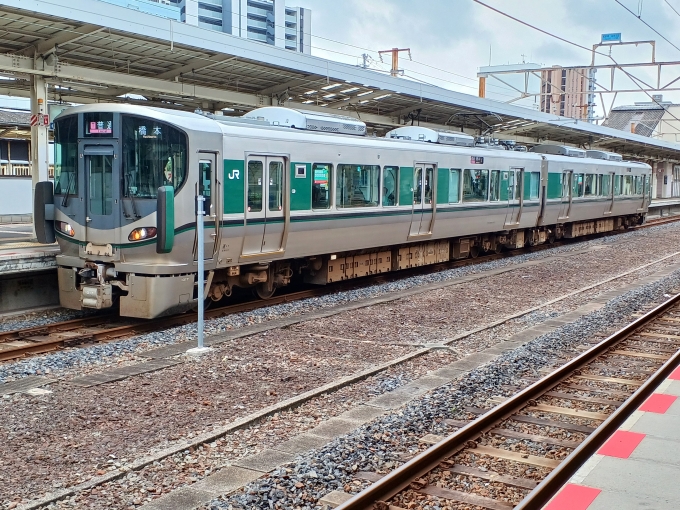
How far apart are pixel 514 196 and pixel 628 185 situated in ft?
38.4

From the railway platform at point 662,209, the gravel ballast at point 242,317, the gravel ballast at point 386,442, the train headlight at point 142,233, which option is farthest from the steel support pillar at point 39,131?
the railway platform at point 662,209

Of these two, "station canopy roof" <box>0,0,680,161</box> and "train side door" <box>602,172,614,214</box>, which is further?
"train side door" <box>602,172,614,214</box>

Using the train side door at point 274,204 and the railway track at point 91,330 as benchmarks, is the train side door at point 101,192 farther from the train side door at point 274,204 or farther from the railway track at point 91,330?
the train side door at point 274,204

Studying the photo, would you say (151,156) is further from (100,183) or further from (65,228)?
(65,228)

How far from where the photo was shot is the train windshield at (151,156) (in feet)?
33.6

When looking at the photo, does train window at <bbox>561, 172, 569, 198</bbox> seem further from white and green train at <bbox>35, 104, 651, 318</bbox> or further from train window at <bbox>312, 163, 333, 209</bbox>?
train window at <bbox>312, 163, 333, 209</bbox>

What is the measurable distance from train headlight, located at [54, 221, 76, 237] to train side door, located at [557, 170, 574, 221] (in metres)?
16.6

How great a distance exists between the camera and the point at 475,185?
59.9ft

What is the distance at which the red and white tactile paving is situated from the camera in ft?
14.4

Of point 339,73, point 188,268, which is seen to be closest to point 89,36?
point 188,268

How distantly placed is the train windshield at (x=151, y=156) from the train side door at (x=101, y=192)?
22 cm

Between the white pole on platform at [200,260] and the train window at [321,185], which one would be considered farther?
the train window at [321,185]

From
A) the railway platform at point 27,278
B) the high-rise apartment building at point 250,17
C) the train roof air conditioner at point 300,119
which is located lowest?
the railway platform at point 27,278

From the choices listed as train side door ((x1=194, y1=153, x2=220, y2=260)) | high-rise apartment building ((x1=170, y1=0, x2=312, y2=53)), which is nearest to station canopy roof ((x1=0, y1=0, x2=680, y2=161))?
train side door ((x1=194, y1=153, x2=220, y2=260))
